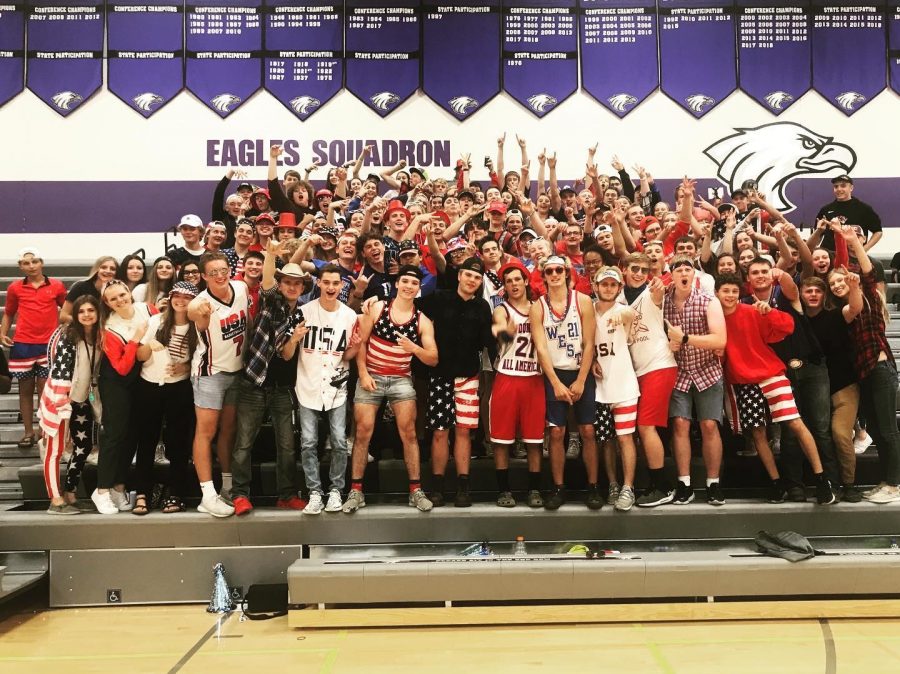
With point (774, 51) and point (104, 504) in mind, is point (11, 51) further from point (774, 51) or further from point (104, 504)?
point (774, 51)

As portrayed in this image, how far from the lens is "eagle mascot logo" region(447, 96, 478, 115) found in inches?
459

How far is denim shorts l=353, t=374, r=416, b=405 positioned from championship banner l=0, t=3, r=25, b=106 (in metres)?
9.05

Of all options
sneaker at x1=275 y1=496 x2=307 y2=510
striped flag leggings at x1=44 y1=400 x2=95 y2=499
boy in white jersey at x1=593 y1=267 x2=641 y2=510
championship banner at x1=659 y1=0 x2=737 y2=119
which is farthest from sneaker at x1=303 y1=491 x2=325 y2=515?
championship banner at x1=659 y1=0 x2=737 y2=119

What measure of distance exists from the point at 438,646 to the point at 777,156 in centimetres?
978

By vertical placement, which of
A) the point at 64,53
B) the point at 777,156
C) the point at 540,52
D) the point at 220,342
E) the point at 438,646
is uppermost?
the point at 540,52

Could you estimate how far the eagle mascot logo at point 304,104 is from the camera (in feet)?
38.0

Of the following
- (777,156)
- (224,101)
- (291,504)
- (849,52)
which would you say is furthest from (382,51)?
(291,504)

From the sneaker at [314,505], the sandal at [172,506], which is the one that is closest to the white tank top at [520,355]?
the sneaker at [314,505]

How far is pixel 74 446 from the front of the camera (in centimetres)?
552

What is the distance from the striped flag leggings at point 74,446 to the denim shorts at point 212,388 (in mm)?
856

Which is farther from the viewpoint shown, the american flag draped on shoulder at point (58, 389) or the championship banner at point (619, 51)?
the championship banner at point (619, 51)

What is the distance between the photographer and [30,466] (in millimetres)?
5914

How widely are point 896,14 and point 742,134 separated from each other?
274 cm

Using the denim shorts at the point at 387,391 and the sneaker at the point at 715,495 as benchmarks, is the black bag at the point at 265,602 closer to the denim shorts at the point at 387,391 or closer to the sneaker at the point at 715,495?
the denim shorts at the point at 387,391
